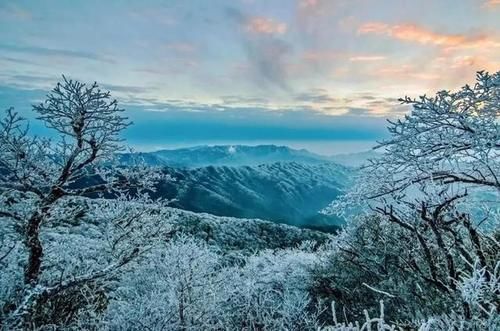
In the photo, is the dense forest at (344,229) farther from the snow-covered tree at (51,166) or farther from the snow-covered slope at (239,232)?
the snow-covered slope at (239,232)

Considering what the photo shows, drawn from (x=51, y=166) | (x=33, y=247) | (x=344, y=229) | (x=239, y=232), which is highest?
(x=51, y=166)

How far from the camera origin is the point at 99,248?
13.3m

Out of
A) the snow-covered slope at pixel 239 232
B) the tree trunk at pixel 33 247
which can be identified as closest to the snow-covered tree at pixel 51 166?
the tree trunk at pixel 33 247

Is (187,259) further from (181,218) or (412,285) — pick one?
(181,218)

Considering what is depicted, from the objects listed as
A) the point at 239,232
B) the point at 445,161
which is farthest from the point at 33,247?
the point at 239,232

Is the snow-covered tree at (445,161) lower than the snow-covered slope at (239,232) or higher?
higher

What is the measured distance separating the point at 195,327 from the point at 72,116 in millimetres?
6143

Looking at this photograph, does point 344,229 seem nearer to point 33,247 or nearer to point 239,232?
point 33,247

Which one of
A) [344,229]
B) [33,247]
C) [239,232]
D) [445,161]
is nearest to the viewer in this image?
[445,161]

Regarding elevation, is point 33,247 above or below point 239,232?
above

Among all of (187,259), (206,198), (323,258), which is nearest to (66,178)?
(187,259)

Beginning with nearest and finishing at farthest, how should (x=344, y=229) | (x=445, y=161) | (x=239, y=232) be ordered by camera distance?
(x=445, y=161)
(x=344, y=229)
(x=239, y=232)

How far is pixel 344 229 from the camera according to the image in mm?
14141

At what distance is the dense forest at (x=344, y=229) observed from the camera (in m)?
6.03
